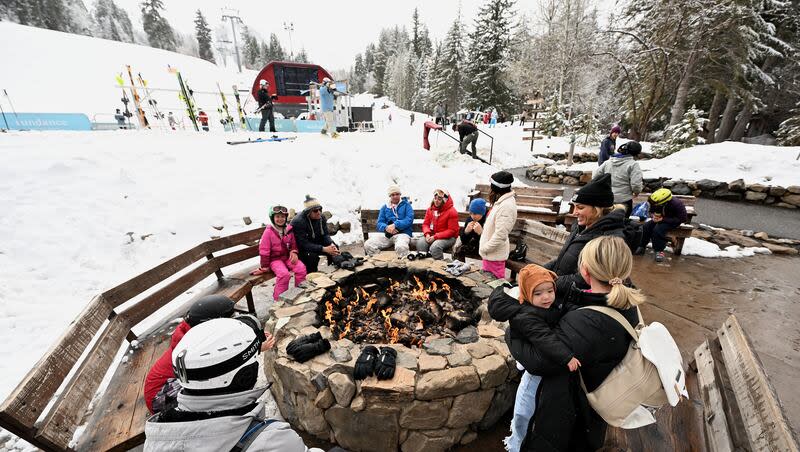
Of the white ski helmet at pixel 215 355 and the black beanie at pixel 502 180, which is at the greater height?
the black beanie at pixel 502 180

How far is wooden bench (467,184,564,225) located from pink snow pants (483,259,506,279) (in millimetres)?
2455

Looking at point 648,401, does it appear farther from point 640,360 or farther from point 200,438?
point 200,438

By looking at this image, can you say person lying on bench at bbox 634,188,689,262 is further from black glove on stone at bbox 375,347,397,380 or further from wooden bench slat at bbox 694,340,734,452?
black glove on stone at bbox 375,347,397,380

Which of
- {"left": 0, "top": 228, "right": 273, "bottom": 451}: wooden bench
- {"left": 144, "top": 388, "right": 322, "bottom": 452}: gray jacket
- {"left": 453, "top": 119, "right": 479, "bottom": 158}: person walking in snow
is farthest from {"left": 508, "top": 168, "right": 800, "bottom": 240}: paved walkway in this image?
{"left": 0, "top": 228, "right": 273, "bottom": 451}: wooden bench

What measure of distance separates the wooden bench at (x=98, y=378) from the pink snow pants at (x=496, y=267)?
140 inches

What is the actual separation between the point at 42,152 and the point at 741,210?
17.6 m

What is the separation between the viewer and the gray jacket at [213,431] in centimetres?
116

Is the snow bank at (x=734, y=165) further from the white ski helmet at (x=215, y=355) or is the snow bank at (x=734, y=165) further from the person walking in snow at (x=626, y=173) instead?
the white ski helmet at (x=215, y=355)

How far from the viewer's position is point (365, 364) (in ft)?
8.21

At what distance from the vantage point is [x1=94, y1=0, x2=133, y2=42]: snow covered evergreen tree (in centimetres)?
5319

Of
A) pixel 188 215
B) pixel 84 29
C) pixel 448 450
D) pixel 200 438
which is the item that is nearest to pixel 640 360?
pixel 448 450

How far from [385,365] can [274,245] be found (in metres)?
3.00

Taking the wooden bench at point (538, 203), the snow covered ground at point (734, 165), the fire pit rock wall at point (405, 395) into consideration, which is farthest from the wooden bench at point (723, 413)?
the snow covered ground at point (734, 165)

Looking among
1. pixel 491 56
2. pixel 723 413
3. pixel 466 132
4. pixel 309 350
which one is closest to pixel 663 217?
pixel 723 413
